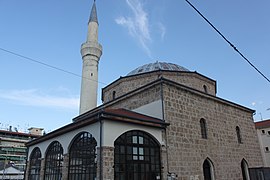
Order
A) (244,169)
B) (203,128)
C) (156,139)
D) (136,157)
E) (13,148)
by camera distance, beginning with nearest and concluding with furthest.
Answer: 1. (136,157)
2. (156,139)
3. (203,128)
4. (244,169)
5. (13,148)

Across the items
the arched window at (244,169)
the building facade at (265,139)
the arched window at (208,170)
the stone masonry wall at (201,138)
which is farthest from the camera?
the building facade at (265,139)

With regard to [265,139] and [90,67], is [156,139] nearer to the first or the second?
[90,67]

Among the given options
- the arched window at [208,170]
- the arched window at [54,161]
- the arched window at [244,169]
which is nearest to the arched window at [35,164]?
the arched window at [54,161]

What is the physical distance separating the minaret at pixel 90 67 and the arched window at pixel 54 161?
22.1ft

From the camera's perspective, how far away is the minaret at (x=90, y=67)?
63.3 ft

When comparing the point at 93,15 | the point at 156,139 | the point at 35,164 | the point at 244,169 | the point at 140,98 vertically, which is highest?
the point at 93,15

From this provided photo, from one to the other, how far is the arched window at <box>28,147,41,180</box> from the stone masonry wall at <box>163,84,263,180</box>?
7927 mm

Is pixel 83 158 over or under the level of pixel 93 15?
under

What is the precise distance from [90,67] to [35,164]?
30.3ft

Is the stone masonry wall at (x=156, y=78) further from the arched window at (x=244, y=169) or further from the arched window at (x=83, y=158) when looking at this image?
the arched window at (x=83, y=158)

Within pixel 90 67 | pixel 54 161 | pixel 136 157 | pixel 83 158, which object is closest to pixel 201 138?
pixel 136 157

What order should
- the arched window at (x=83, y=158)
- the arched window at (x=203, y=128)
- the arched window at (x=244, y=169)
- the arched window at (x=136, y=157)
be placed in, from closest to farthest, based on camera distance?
the arched window at (x=136, y=157) < the arched window at (x=83, y=158) < the arched window at (x=203, y=128) < the arched window at (x=244, y=169)

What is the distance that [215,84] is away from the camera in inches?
684

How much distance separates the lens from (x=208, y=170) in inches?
472
